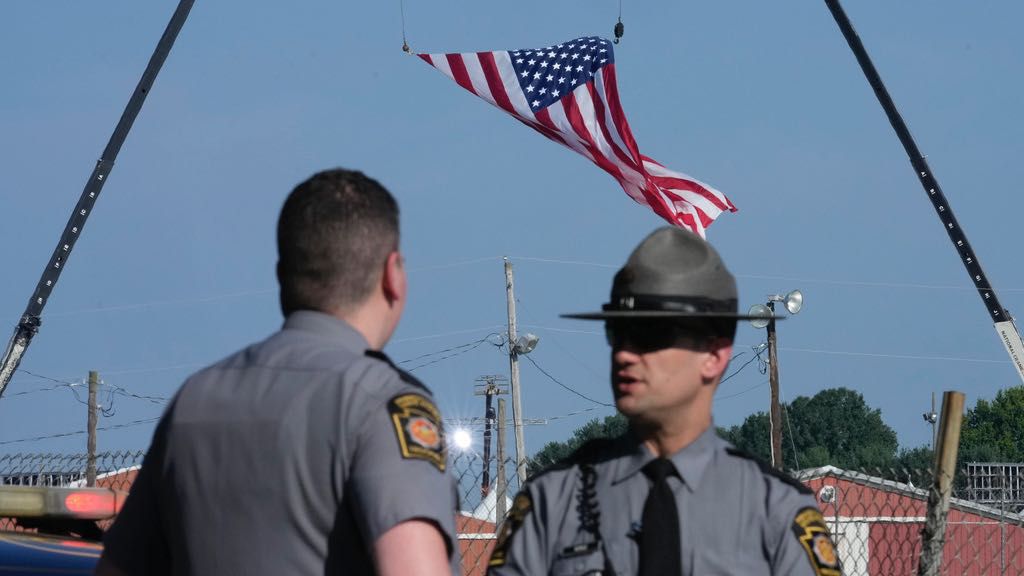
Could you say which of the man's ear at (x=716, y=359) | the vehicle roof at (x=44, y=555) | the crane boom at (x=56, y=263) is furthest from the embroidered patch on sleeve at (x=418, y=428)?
the crane boom at (x=56, y=263)

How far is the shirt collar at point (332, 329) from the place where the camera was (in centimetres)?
288

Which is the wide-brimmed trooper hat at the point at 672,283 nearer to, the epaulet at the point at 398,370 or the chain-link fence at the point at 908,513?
the epaulet at the point at 398,370

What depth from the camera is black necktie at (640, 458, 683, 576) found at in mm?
3049

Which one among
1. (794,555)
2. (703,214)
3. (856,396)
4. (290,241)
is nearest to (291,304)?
(290,241)

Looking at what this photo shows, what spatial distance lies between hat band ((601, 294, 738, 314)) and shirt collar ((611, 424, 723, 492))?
0.84ft

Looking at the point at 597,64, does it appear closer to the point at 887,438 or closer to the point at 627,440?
the point at 627,440

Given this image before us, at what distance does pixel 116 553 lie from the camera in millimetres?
3072

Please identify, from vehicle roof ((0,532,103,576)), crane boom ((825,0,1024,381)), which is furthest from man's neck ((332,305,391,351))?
crane boom ((825,0,1024,381))

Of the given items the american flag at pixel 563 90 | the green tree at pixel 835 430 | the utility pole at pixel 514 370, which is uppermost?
the american flag at pixel 563 90

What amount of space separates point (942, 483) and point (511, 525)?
307cm

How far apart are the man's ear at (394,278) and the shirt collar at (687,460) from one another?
1.98 feet

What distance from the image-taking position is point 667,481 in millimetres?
3131

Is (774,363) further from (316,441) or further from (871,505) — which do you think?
(316,441)

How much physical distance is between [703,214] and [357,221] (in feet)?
48.6
